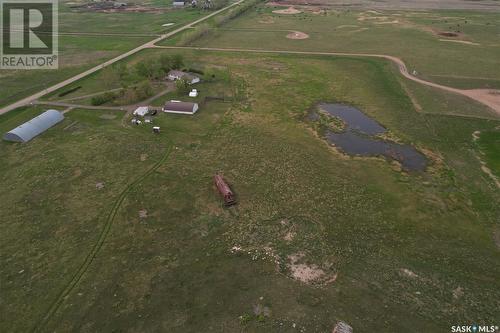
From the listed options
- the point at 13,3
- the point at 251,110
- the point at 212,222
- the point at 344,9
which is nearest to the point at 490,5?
the point at 344,9

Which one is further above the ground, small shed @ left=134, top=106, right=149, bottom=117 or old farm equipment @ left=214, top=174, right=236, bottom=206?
small shed @ left=134, top=106, right=149, bottom=117

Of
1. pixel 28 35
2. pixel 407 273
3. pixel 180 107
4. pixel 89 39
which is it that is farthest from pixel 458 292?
pixel 28 35

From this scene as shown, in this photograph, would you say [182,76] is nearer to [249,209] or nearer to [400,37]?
[249,209]

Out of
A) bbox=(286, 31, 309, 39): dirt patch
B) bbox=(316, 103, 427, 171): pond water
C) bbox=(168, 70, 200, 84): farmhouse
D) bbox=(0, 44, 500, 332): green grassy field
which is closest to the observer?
bbox=(0, 44, 500, 332): green grassy field

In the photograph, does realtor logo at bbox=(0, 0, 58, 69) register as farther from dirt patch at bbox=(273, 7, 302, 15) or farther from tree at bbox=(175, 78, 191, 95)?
dirt patch at bbox=(273, 7, 302, 15)

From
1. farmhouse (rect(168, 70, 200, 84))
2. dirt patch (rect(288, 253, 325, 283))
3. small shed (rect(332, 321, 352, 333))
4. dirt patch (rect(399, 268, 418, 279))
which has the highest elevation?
farmhouse (rect(168, 70, 200, 84))

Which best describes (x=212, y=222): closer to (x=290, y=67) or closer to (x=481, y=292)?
(x=481, y=292)

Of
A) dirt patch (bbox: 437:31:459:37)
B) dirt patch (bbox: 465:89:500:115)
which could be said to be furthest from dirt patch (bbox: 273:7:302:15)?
dirt patch (bbox: 465:89:500:115)

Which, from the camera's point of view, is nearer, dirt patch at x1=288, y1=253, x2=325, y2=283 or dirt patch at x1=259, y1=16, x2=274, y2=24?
dirt patch at x1=288, y1=253, x2=325, y2=283
